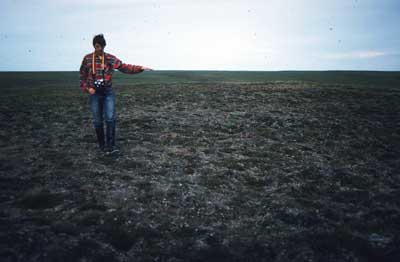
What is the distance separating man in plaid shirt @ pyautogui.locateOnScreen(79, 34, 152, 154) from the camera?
10156 mm

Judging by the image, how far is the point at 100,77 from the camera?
10.3 meters

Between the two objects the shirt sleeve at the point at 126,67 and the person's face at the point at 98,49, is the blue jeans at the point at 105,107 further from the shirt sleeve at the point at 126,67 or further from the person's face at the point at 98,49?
the person's face at the point at 98,49

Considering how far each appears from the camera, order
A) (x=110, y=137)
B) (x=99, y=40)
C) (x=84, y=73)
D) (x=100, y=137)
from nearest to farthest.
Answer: (x=99, y=40)
(x=84, y=73)
(x=110, y=137)
(x=100, y=137)

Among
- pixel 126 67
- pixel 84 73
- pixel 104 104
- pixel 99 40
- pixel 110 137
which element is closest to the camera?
pixel 99 40

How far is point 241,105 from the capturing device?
74.2 ft

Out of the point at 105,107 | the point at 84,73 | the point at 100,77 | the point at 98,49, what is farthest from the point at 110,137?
the point at 98,49

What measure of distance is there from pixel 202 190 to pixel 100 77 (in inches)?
206

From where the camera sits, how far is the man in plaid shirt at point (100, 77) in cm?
1016

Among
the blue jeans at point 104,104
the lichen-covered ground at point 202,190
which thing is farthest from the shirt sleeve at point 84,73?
the lichen-covered ground at point 202,190

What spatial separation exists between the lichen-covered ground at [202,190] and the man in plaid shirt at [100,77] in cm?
165

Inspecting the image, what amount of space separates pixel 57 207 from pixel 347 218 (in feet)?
22.7

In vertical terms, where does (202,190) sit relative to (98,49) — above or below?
below

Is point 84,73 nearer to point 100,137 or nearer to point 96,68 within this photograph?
point 96,68

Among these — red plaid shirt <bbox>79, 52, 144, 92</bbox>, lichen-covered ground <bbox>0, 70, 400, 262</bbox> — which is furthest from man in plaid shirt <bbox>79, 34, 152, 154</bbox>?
lichen-covered ground <bbox>0, 70, 400, 262</bbox>
